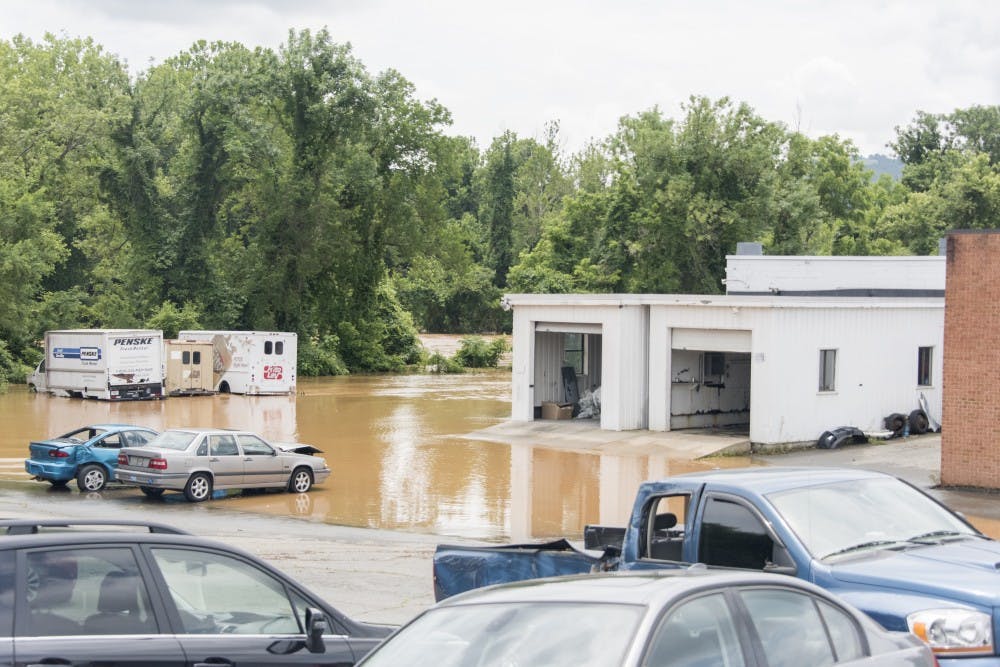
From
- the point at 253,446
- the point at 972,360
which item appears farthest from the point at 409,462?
the point at 972,360

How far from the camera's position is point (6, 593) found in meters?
6.24

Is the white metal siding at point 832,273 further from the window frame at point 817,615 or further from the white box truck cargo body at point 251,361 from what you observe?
the window frame at point 817,615

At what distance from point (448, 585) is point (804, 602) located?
216 inches

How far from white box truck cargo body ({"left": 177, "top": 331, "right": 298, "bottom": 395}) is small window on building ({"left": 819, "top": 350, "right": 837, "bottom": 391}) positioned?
1003 inches

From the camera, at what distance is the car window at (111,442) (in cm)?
2552

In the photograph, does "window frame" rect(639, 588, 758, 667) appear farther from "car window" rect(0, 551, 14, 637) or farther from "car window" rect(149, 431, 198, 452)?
"car window" rect(149, 431, 198, 452)

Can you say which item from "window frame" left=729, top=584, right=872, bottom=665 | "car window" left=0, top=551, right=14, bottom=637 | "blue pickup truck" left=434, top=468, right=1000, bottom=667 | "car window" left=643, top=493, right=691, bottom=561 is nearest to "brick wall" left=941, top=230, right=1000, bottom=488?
"blue pickup truck" left=434, top=468, right=1000, bottom=667

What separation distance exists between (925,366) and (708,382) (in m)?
5.96

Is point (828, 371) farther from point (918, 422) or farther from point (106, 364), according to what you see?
point (106, 364)

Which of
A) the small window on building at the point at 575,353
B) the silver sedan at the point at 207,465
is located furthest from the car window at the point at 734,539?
the small window on building at the point at 575,353

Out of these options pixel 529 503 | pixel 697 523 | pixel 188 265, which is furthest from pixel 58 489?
pixel 188 265

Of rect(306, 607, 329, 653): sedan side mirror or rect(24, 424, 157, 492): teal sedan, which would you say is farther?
rect(24, 424, 157, 492): teal sedan

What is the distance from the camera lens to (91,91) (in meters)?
70.1

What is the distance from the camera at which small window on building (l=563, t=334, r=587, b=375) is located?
129 feet
